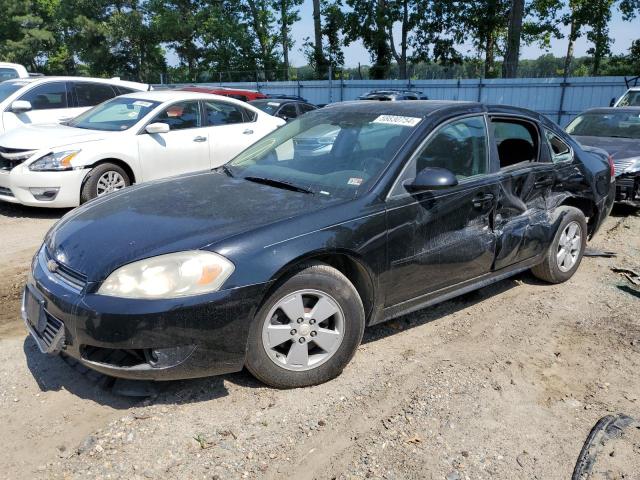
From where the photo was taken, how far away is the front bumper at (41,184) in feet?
22.0

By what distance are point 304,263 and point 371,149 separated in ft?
3.56

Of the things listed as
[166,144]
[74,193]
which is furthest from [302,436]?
[166,144]

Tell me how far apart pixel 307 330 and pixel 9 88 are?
30.6 ft

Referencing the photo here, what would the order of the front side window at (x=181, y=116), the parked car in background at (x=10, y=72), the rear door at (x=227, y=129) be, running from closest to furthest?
the front side window at (x=181, y=116) < the rear door at (x=227, y=129) < the parked car in background at (x=10, y=72)

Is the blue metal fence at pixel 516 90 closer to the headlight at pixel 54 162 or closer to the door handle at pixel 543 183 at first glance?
the door handle at pixel 543 183

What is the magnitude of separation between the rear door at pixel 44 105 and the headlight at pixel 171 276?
7465 mm

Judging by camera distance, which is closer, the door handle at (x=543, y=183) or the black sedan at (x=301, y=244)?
the black sedan at (x=301, y=244)

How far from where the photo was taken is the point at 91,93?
989cm

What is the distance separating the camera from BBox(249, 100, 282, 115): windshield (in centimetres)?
1256

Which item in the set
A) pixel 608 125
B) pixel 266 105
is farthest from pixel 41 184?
Answer: pixel 608 125

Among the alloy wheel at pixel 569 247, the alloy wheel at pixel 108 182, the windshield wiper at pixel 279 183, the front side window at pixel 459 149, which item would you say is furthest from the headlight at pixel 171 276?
the alloy wheel at pixel 108 182

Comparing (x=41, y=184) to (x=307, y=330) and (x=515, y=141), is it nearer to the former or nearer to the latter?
(x=307, y=330)

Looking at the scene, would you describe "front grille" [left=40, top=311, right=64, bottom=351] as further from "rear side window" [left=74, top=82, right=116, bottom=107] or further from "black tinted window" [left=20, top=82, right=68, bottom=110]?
"rear side window" [left=74, top=82, right=116, bottom=107]

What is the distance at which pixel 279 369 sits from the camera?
10.1ft
